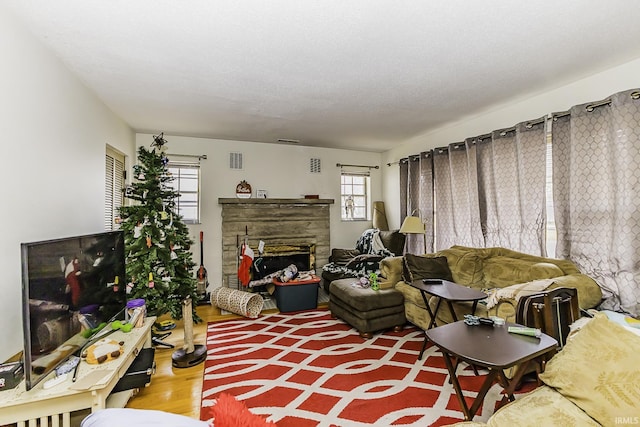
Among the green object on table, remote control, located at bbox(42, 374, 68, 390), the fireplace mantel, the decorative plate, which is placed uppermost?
the decorative plate

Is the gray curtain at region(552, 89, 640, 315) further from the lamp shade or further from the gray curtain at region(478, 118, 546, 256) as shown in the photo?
the lamp shade

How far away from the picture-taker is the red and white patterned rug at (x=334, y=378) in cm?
194

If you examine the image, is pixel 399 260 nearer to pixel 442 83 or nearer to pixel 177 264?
pixel 442 83

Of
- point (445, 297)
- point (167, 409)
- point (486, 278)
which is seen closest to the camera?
point (167, 409)

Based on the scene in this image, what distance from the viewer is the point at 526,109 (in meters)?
3.16

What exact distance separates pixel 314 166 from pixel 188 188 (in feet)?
7.09

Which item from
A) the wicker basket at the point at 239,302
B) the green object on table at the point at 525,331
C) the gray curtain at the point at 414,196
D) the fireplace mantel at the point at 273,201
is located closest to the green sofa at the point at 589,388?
the green object on table at the point at 525,331

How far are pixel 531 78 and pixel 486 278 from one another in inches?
80.8

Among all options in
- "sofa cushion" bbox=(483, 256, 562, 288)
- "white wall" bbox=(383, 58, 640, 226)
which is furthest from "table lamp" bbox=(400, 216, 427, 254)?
"white wall" bbox=(383, 58, 640, 226)

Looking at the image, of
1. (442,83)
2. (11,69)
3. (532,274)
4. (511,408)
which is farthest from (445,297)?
(11,69)

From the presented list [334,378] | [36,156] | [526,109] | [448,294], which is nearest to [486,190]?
[526,109]

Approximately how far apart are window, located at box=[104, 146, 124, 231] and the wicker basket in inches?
60.1

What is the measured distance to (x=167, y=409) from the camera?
2.04 metres

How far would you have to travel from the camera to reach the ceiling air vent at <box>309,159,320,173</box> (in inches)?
Answer: 210
